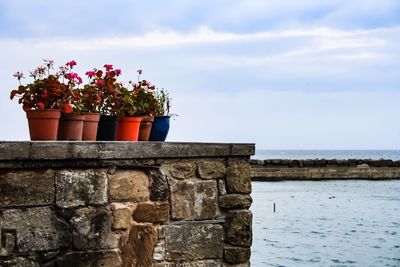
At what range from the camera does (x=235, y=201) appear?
4.44 m

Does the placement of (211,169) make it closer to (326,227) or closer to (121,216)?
(121,216)

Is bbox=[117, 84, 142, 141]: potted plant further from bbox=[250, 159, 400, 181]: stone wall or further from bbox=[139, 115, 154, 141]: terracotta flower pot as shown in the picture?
bbox=[250, 159, 400, 181]: stone wall

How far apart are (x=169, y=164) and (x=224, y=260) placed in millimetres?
756

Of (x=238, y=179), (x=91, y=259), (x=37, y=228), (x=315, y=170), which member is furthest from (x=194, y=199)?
(x=315, y=170)

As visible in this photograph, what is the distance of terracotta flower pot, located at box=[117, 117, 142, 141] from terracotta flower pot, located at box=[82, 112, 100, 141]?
0.22 metres

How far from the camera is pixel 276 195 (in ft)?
112

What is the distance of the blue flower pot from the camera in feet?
16.0

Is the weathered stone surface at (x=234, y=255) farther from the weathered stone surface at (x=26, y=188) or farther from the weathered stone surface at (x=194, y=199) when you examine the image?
the weathered stone surface at (x=26, y=188)

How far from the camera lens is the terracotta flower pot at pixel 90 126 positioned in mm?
4391

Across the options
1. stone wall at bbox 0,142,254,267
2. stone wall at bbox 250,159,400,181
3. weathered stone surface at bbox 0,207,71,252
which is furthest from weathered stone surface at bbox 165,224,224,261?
stone wall at bbox 250,159,400,181

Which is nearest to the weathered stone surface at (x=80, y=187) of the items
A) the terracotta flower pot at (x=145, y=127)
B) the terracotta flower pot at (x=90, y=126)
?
the terracotta flower pot at (x=90, y=126)

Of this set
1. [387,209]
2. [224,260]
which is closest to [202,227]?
[224,260]

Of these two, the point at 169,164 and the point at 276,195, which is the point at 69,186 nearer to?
the point at 169,164

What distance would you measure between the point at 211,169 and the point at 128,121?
2.28 feet
